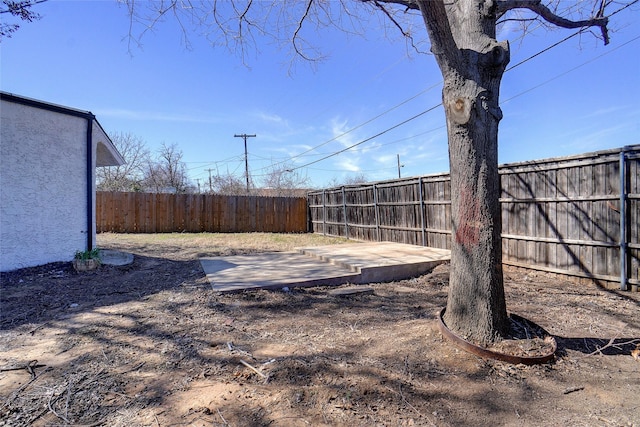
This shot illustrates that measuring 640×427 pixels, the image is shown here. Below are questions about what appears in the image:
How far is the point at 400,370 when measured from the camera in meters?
2.18

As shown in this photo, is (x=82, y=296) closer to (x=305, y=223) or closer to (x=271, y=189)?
(x=305, y=223)

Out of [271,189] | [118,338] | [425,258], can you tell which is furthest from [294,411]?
[271,189]

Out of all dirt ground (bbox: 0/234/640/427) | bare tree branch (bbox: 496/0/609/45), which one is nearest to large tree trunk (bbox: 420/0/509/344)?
dirt ground (bbox: 0/234/640/427)

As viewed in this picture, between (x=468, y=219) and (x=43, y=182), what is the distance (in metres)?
6.82

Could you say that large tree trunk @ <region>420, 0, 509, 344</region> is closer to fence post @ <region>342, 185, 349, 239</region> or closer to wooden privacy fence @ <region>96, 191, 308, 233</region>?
fence post @ <region>342, 185, 349, 239</region>

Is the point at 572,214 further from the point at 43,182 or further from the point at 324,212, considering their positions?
the point at 324,212

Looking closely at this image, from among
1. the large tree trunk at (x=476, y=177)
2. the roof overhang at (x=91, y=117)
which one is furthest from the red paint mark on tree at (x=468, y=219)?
the roof overhang at (x=91, y=117)

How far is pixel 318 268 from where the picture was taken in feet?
18.0

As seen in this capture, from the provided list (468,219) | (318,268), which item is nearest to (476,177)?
(468,219)

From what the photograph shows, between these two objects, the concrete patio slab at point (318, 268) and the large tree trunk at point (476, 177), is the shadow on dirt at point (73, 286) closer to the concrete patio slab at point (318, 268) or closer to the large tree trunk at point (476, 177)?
the concrete patio slab at point (318, 268)

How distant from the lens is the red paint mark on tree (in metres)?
2.46

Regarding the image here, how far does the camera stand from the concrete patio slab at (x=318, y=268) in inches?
179

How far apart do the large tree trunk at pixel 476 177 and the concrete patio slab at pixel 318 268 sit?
7.92 ft

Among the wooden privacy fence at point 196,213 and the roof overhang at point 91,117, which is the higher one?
the roof overhang at point 91,117
